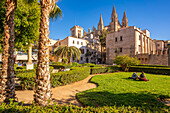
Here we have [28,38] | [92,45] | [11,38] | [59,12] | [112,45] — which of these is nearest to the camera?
[11,38]

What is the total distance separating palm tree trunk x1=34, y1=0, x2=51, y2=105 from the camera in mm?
3299

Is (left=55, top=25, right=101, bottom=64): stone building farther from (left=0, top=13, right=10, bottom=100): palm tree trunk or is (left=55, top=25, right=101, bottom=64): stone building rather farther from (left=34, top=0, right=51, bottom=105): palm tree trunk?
(left=34, top=0, right=51, bottom=105): palm tree trunk

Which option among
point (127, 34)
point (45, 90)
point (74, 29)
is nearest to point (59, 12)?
point (45, 90)

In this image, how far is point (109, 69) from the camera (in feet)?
56.9

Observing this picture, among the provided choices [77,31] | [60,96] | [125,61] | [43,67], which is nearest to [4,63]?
[43,67]

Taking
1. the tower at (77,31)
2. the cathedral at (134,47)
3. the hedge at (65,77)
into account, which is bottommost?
the hedge at (65,77)

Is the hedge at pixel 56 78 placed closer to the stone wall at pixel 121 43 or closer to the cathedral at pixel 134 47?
the cathedral at pixel 134 47

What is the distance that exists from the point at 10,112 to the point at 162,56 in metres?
31.4

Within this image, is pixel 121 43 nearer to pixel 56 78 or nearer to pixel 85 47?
pixel 85 47

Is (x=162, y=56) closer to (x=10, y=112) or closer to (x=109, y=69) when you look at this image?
(x=109, y=69)

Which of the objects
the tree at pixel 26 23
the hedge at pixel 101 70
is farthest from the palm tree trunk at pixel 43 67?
the hedge at pixel 101 70

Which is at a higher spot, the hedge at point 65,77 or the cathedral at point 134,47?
the cathedral at point 134,47

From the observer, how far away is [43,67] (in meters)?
3.40

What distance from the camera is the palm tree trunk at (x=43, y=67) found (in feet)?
10.8
